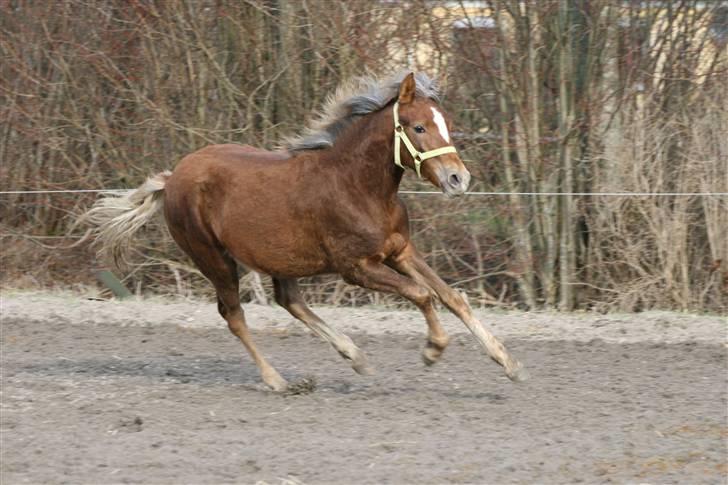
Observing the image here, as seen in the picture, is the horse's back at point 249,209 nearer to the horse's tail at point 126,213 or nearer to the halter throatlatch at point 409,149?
the horse's tail at point 126,213

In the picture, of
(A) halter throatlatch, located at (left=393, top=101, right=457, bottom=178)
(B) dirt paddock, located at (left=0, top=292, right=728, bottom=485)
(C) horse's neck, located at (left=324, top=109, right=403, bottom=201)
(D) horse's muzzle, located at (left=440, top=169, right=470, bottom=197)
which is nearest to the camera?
(B) dirt paddock, located at (left=0, top=292, right=728, bottom=485)

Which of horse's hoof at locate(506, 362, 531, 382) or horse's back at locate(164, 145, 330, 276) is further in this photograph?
horse's back at locate(164, 145, 330, 276)

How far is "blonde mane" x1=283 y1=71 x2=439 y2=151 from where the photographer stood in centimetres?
682

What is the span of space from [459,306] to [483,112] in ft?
16.4

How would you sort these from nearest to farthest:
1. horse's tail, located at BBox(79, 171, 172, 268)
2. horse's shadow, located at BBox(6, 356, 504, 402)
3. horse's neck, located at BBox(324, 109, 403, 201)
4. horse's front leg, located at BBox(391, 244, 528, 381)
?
horse's front leg, located at BBox(391, 244, 528, 381) → horse's neck, located at BBox(324, 109, 403, 201) → horse's shadow, located at BBox(6, 356, 504, 402) → horse's tail, located at BBox(79, 171, 172, 268)

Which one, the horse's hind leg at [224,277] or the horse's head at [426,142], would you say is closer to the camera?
the horse's head at [426,142]

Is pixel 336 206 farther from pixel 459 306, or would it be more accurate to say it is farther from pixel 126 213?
pixel 126 213

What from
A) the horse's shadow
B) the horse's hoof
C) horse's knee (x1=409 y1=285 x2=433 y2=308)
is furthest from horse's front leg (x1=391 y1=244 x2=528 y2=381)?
the horse's shadow

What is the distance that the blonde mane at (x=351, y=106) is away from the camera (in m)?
6.82

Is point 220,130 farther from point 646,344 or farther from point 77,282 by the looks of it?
point 646,344

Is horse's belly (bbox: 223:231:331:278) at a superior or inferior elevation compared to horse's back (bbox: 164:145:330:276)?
inferior

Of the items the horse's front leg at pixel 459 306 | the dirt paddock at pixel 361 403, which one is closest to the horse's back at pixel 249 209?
the horse's front leg at pixel 459 306

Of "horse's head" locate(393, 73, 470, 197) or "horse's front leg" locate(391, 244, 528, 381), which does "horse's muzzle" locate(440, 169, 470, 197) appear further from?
"horse's front leg" locate(391, 244, 528, 381)

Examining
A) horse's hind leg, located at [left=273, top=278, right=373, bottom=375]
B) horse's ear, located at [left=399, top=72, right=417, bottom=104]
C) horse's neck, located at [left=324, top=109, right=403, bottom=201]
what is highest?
horse's ear, located at [left=399, top=72, right=417, bottom=104]
